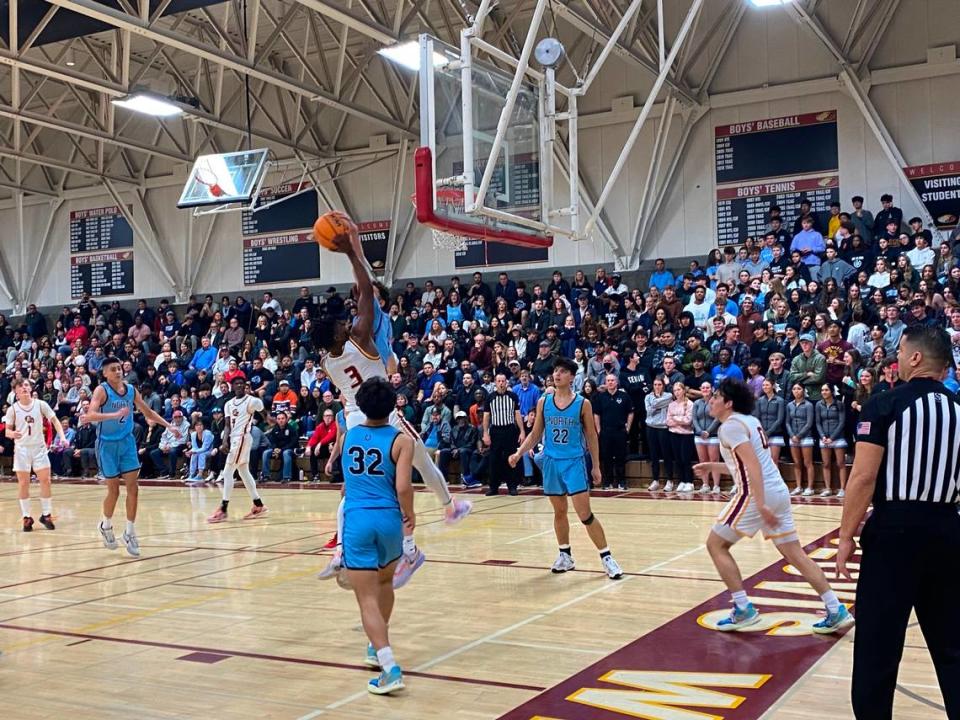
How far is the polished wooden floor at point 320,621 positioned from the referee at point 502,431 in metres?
2.98

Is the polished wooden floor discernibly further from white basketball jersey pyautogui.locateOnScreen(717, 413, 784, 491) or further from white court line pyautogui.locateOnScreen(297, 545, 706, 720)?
white basketball jersey pyautogui.locateOnScreen(717, 413, 784, 491)

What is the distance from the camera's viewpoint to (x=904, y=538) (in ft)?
11.6

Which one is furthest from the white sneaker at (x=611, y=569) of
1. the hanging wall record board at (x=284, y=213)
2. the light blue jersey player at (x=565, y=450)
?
the hanging wall record board at (x=284, y=213)

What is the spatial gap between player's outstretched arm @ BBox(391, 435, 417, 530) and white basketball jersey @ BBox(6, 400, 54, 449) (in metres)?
8.70

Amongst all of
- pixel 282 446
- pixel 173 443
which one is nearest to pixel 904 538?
pixel 282 446

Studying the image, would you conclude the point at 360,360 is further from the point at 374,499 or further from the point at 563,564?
the point at 563,564

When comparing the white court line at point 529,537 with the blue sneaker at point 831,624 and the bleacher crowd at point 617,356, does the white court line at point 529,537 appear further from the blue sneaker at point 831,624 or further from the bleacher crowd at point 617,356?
the blue sneaker at point 831,624

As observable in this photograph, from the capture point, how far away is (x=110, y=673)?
18.2 ft

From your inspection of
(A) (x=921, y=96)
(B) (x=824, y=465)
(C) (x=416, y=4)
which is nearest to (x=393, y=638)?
(B) (x=824, y=465)

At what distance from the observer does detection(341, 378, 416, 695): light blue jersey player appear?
205 inches

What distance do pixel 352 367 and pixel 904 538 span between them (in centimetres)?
346

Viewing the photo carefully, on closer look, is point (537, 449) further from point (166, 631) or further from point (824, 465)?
point (166, 631)

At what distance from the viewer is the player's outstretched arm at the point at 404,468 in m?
5.19

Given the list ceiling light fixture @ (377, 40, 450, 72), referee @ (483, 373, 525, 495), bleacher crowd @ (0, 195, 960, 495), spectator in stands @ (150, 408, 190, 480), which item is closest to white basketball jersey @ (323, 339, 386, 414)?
bleacher crowd @ (0, 195, 960, 495)
